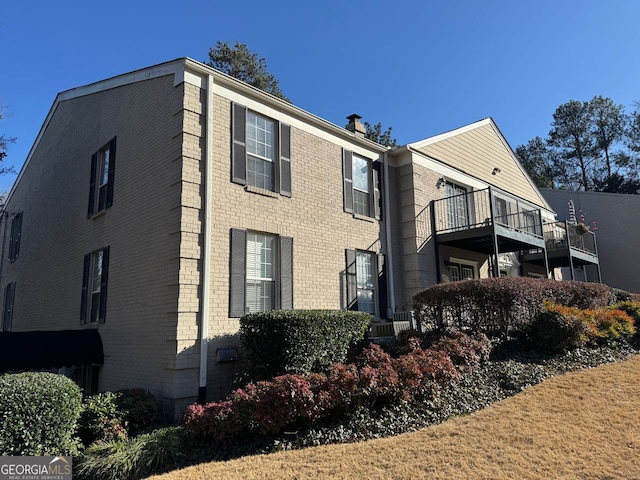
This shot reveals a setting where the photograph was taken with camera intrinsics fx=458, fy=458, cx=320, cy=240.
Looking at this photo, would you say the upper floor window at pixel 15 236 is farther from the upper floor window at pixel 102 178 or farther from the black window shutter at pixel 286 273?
the black window shutter at pixel 286 273

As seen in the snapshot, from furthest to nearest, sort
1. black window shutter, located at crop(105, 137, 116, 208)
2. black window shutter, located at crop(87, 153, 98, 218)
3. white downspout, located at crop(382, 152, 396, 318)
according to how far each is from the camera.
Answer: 1. white downspout, located at crop(382, 152, 396, 318)
2. black window shutter, located at crop(87, 153, 98, 218)
3. black window shutter, located at crop(105, 137, 116, 208)

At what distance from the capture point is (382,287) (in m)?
11.9

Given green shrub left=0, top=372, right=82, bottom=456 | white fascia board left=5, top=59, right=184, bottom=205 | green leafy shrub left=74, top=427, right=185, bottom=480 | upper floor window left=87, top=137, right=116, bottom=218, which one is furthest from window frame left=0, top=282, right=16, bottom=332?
green leafy shrub left=74, top=427, right=185, bottom=480

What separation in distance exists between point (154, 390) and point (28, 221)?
11.2m

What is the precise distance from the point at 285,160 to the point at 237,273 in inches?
117

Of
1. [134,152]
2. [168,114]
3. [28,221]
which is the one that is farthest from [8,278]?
[168,114]

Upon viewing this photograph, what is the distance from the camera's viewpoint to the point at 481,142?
16.6 m

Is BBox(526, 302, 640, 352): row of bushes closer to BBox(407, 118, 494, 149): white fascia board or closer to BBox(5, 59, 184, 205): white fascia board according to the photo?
BBox(407, 118, 494, 149): white fascia board

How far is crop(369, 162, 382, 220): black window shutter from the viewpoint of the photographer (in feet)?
40.4

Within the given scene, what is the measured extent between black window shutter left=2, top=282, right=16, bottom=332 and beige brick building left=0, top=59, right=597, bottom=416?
1.40 ft

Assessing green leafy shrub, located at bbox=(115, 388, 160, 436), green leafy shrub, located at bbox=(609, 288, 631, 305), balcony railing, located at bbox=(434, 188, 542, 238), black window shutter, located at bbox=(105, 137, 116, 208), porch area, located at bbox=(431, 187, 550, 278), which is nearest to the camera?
green leafy shrub, located at bbox=(115, 388, 160, 436)

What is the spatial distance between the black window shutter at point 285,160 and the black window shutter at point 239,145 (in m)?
0.98

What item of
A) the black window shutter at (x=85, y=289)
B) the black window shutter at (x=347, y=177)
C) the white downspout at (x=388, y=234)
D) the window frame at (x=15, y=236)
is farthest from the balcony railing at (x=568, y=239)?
the window frame at (x=15, y=236)

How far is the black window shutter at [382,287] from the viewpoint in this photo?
1176 cm
